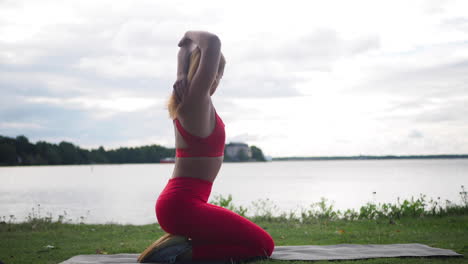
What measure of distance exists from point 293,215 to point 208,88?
7039 millimetres

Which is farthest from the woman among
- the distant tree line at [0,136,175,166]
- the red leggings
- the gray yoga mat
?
the distant tree line at [0,136,175,166]

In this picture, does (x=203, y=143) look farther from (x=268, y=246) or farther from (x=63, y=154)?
(x=63, y=154)

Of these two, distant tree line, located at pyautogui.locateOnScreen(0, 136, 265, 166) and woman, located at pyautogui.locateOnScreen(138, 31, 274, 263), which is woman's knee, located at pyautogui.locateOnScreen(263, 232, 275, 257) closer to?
woman, located at pyautogui.locateOnScreen(138, 31, 274, 263)

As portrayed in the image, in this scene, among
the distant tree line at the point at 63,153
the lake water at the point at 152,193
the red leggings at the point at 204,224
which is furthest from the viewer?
the distant tree line at the point at 63,153

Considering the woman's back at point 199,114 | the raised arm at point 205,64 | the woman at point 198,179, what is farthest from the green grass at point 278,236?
the raised arm at point 205,64

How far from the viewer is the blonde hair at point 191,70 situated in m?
3.56

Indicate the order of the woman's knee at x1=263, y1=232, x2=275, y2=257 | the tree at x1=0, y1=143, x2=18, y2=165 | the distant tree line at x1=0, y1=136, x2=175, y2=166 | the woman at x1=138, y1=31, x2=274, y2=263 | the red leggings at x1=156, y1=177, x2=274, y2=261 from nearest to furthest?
the woman at x1=138, y1=31, x2=274, y2=263, the red leggings at x1=156, y1=177, x2=274, y2=261, the woman's knee at x1=263, y1=232, x2=275, y2=257, the tree at x1=0, y1=143, x2=18, y2=165, the distant tree line at x1=0, y1=136, x2=175, y2=166

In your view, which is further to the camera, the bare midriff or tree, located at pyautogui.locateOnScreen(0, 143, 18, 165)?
tree, located at pyautogui.locateOnScreen(0, 143, 18, 165)

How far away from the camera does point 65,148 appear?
67375 millimetres

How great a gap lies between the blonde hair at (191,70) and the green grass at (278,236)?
6.03 ft

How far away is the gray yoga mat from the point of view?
14.5ft

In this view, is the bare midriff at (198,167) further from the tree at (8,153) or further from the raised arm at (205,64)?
the tree at (8,153)

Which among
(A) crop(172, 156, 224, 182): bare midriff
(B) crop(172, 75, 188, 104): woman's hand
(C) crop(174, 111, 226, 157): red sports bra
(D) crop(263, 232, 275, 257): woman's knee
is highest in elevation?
(B) crop(172, 75, 188, 104): woman's hand

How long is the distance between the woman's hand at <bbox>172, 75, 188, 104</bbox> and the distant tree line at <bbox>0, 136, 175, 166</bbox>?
48.6 meters
